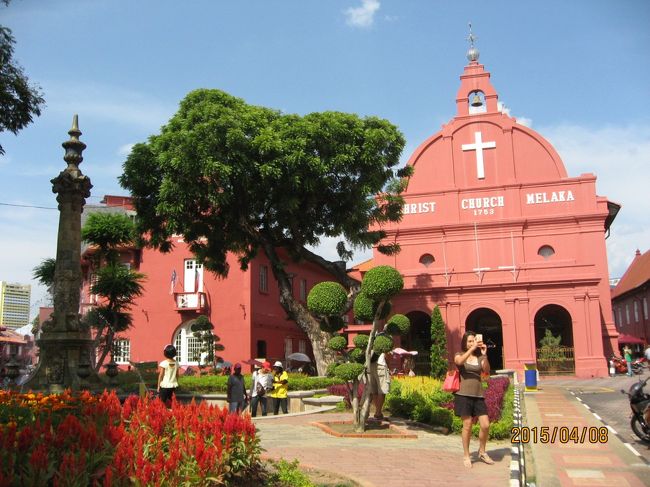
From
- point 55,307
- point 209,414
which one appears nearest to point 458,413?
point 209,414

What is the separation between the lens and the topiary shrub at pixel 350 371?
33.2 feet

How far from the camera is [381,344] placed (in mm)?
10453

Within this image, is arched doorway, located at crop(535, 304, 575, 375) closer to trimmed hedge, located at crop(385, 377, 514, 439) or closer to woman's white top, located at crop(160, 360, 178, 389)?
trimmed hedge, located at crop(385, 377, 514, 439)

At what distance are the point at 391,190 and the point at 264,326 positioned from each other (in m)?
10.3

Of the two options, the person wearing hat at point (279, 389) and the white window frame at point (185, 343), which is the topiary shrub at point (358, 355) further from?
the white window frame at point (185, 343)

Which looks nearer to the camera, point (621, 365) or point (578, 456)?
point (578, 456)

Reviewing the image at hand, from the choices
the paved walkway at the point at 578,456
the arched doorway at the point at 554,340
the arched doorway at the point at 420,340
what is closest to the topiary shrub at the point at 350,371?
the paved walkway at the point at 578,456

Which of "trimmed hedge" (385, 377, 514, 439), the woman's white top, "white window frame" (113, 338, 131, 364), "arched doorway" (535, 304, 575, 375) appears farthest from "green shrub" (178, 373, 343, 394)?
"arched doorway" (535, 304, 575, 375)

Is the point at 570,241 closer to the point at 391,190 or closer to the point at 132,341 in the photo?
the point at 391,190

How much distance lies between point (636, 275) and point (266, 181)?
4100cm

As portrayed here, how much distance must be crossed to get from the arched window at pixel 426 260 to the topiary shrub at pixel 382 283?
21.7 metres

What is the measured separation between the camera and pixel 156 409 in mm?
5676
